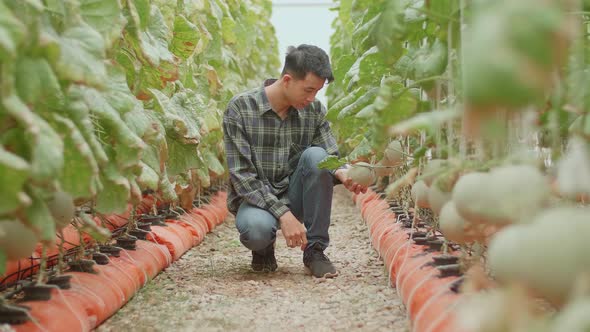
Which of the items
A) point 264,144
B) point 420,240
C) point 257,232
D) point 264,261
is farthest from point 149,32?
point 420,240

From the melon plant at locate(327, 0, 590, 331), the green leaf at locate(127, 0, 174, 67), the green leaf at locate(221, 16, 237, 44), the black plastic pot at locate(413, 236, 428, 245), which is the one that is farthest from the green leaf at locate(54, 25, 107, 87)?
the green leaf at locate(221, 16, 237, 44)

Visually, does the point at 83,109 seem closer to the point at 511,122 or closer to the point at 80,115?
the point at 80,115

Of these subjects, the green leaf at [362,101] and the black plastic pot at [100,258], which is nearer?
the green leaf at [362,101]

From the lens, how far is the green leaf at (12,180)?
1.21m

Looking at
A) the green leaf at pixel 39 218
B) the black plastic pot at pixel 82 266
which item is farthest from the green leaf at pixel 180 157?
the green leaf at pixel 39 218

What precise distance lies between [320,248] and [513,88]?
7.06ft

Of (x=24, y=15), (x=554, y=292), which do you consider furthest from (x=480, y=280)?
(x=24, y=15)

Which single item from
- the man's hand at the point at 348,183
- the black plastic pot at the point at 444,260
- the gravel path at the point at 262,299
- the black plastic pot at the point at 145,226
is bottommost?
the gravel path at the point at 262,299

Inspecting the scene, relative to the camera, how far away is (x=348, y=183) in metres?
2.76

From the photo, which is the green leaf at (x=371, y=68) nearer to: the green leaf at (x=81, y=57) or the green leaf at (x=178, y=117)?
the green leaf at (x=178, y=117)

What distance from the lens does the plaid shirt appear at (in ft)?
9.37

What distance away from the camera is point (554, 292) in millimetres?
891

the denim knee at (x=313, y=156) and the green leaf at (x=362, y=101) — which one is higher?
the green leaf at (x=362, y=101)

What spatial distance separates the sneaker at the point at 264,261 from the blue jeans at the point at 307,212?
14cm
